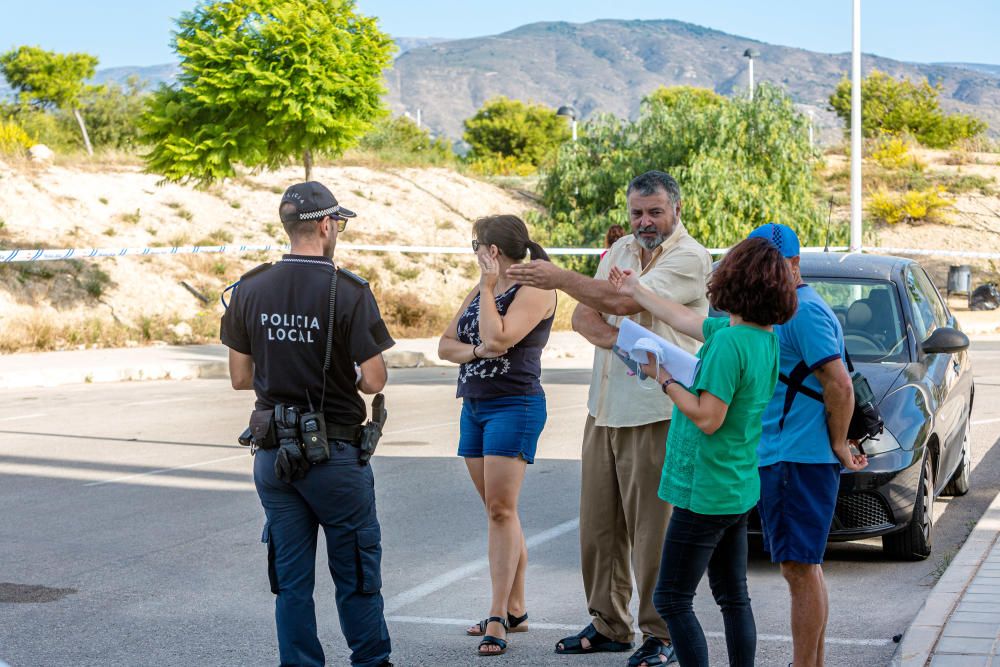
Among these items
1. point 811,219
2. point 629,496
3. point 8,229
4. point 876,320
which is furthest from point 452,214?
point 629,496

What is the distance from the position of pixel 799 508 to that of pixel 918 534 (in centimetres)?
279

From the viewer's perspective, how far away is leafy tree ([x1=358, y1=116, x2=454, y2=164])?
41594mm

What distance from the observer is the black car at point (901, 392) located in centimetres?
666

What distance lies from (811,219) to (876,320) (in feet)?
79.9

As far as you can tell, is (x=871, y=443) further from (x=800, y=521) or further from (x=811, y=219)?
(x=811, y=219)

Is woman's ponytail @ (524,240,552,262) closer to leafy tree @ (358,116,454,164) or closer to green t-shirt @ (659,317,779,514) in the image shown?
green t-shirt @ (659,317,779,514)

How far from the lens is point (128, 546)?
24.9 feet

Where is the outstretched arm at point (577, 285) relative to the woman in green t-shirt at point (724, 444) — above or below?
above

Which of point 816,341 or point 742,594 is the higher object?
point 816,341

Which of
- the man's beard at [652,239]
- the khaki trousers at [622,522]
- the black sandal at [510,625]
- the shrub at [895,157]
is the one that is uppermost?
the shrub at [895,157]

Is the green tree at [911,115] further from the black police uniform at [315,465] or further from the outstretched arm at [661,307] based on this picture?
the black police uniform at [315,465]

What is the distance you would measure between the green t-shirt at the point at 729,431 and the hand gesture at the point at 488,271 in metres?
1.43

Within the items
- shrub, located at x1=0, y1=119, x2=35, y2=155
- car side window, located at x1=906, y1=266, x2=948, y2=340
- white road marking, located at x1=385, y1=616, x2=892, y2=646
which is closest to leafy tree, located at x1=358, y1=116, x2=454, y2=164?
shrub, located at x1=0, y1=119, x2=35, y2=155

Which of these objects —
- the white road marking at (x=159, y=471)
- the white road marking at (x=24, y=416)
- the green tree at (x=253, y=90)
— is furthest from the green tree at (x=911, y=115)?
the white road marking at (x=159, y=471)
